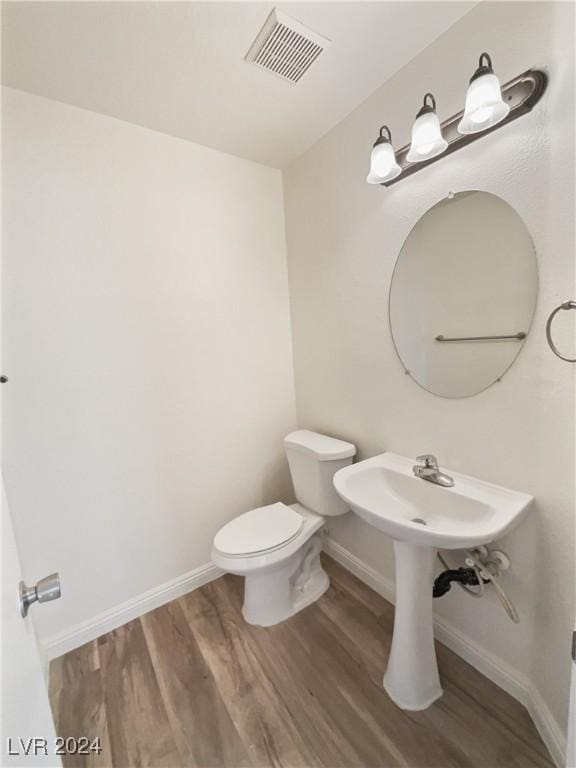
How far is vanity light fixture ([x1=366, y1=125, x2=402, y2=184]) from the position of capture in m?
1.23

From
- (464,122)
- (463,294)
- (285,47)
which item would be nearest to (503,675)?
(463,294)

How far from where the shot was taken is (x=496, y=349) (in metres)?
1.14

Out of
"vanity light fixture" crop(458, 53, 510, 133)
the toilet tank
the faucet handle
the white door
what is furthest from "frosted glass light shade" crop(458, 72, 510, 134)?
the white door

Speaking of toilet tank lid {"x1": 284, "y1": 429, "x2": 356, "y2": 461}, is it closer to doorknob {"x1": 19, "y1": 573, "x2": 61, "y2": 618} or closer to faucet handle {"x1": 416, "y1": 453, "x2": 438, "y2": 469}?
faucet handle {"x1": 416, "y1": 453, "x2": 438, "y2": 469}

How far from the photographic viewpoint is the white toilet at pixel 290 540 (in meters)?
1.47

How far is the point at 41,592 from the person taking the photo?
62 cm

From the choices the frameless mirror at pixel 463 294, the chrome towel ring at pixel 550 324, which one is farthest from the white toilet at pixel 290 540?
the chrome towel ring at pixel 550 324

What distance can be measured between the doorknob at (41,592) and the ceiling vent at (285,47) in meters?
1.64

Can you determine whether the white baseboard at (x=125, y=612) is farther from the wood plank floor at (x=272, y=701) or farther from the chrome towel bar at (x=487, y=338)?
the chrome towel bar at (x=487, y=338)

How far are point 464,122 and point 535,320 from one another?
0.63m

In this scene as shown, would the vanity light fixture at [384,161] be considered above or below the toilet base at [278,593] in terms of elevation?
above

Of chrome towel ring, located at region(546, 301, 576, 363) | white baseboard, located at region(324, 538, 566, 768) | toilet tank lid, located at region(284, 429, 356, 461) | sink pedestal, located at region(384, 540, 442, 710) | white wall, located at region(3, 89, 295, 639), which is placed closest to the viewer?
chrome towel ring, located at region(546, 301, 576, 363)

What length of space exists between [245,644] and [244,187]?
2263 millimetres

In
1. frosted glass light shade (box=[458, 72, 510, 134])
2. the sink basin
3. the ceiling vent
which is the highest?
the ceiling vent
